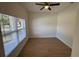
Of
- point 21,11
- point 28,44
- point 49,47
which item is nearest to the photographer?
point 21,11

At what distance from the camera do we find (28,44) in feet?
10.4

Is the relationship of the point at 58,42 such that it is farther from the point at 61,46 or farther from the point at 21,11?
the point at 21,11

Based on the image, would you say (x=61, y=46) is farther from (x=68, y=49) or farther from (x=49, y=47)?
(x=49, y=47)

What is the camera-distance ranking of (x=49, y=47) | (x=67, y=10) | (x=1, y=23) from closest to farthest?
(x=1, y=23) → (x=67, y=10) → (x=49, y=47)

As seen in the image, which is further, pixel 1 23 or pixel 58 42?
pixel 58 42

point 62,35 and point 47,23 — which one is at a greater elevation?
point 47,23

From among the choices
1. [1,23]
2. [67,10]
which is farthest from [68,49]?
[1,23]

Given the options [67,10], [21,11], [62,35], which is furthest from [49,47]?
[21,11]

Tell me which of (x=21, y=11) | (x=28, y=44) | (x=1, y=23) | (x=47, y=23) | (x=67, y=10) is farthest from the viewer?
(x=47, y=23)

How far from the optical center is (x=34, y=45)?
299 cm

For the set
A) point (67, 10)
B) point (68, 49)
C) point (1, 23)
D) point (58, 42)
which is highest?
point (67, 10)

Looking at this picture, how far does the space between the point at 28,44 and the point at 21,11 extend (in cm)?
123

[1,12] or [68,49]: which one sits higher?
[1,12]

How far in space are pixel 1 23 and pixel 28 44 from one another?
1756mm
